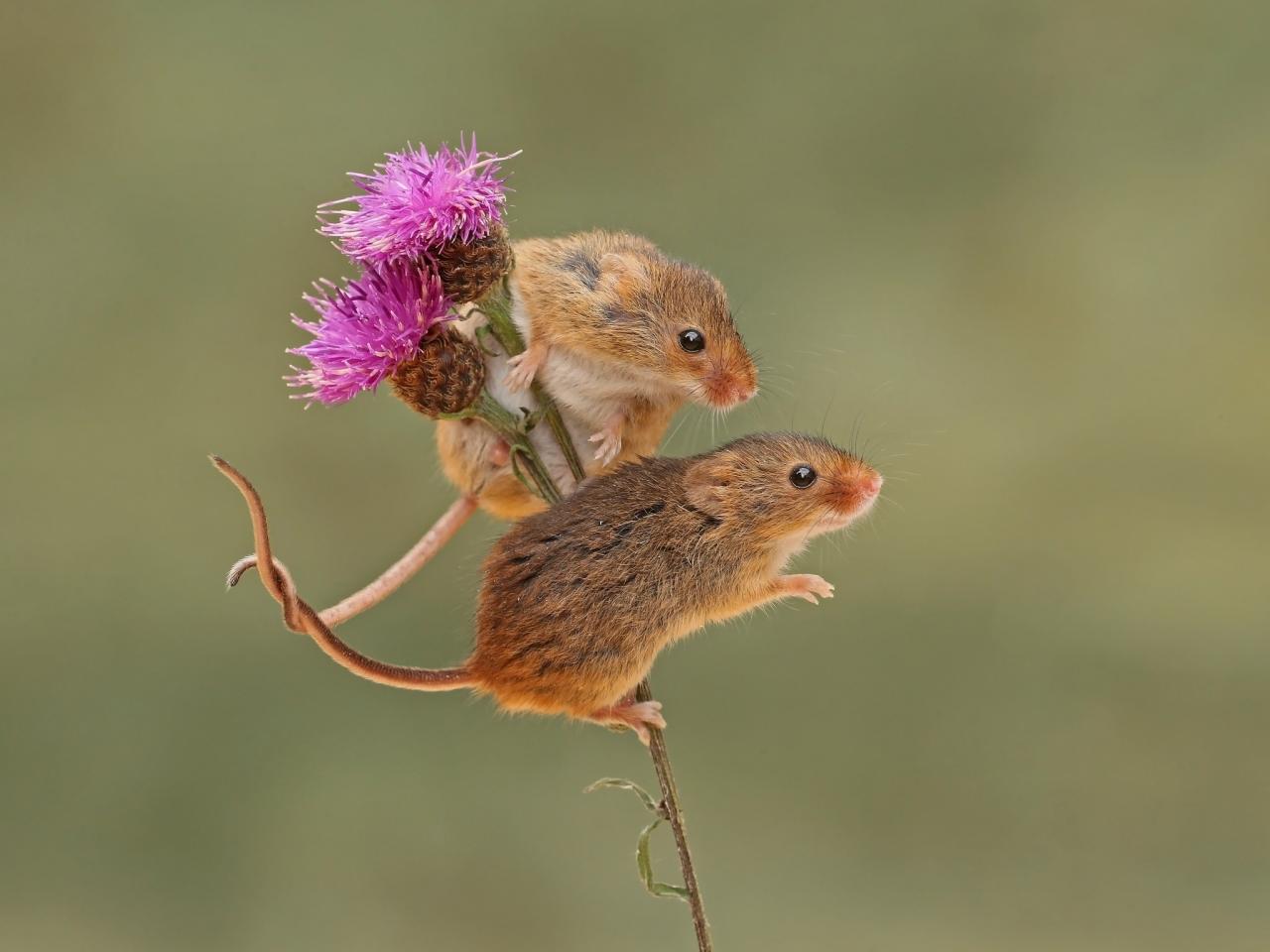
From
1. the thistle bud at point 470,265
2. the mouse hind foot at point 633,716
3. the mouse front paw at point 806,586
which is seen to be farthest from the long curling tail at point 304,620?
the mouse front paw at point 806,586

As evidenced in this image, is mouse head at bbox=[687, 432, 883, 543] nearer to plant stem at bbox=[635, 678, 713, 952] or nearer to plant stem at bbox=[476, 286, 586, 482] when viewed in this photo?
plant stem at bbox=[476, 286, 586, 482]

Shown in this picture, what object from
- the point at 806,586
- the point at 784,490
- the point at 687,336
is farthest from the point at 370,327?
the point at 806,586

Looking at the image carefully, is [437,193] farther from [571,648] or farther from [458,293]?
[571,648]

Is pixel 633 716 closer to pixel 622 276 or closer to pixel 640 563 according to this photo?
pixel 640 563

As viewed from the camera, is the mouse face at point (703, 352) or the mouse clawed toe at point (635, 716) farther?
the mouse face at point (703, 352)

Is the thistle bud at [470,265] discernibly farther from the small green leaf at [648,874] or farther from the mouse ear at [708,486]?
the small green leaf at [648,874]

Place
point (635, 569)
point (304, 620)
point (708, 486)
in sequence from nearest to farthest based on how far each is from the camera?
point (304, 620)
point (635, 569)
point (708, 486)

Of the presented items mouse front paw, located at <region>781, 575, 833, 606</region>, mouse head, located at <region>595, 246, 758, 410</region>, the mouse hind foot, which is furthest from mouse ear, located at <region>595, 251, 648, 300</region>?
the mouse hind foot
